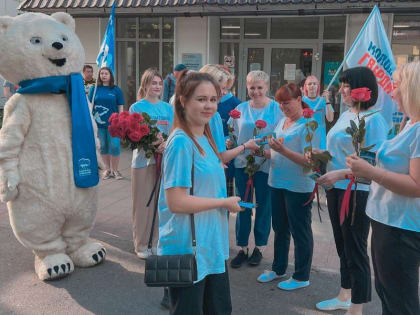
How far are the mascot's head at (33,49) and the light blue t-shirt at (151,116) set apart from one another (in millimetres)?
754

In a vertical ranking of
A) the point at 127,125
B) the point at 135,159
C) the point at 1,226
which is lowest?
the point at 1,226

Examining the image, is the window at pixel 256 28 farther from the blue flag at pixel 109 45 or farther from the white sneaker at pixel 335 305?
the white sneaker at pixel 335 305

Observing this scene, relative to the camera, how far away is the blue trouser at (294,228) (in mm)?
3588

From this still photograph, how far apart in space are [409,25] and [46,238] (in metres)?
8.38

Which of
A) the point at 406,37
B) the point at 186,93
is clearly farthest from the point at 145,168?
the point at 406,37

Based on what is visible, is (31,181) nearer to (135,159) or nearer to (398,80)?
(135,159)

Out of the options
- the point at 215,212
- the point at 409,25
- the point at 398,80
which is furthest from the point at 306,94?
the point at 215,212

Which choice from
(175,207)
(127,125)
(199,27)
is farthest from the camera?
(199,27)

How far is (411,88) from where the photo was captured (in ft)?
7.58

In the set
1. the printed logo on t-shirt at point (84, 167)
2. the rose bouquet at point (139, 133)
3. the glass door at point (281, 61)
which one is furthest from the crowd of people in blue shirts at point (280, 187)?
the glass door at point (281, 61)

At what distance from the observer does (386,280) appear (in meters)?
2.43

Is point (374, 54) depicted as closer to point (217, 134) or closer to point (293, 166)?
point (293, 166)

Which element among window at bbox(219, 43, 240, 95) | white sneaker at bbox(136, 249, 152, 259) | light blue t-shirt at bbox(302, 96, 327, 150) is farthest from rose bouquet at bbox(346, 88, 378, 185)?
window at bbox(219, 43, 240, 95)

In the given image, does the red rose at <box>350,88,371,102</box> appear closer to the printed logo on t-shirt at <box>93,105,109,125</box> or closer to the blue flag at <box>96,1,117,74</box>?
the blue flag at <box>96,1,117,74</box>
